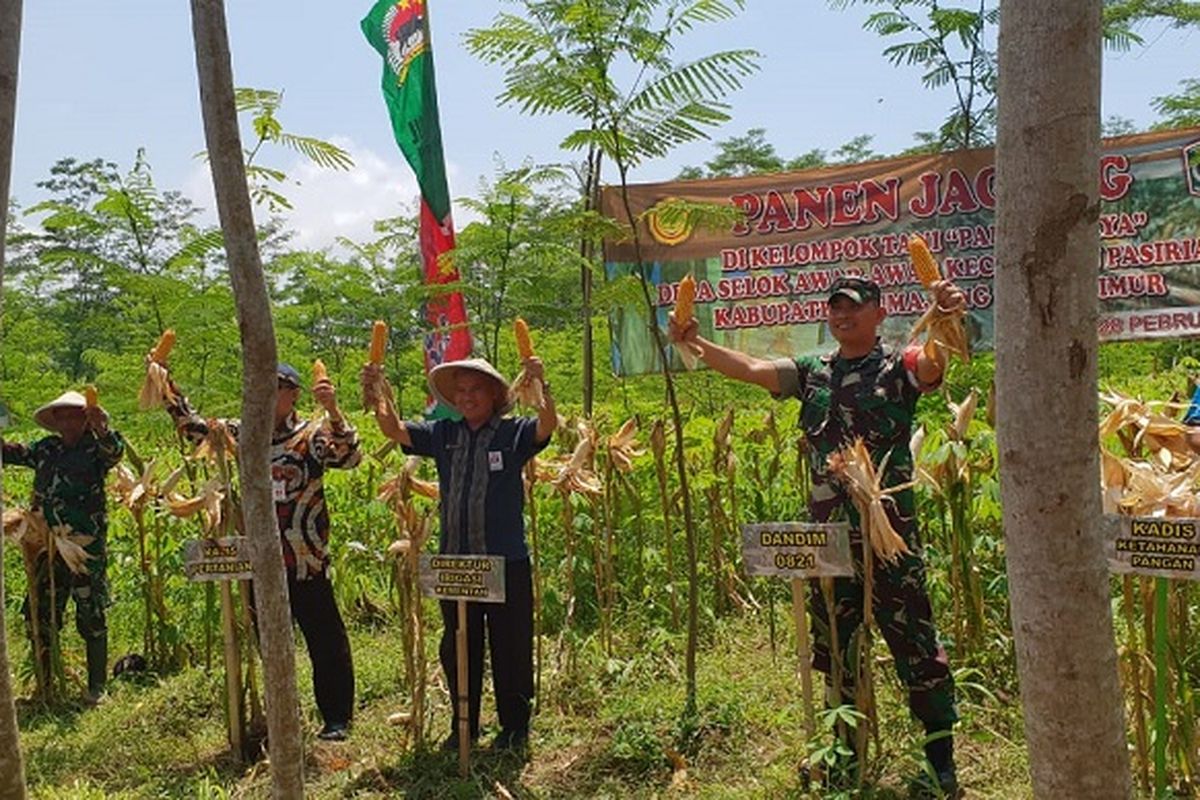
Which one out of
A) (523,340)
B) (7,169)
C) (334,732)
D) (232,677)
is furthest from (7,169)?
(334,732)

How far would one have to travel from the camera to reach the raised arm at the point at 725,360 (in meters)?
3.94

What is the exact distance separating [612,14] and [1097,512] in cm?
348

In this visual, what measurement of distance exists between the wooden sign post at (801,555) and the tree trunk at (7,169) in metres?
2.29

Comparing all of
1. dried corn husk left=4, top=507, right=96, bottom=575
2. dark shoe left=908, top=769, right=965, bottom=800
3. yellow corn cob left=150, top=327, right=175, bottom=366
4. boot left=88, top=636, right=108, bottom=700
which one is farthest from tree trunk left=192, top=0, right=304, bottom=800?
boot left=88, top=636, right=108, bottom=700

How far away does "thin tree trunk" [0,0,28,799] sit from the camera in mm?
3262

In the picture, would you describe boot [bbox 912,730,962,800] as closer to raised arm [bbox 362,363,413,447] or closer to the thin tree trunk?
raised arm [bbox 362,363,413,447]

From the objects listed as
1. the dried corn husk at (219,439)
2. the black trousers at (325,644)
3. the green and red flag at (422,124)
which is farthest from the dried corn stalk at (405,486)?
the green and red flag at (422,124)

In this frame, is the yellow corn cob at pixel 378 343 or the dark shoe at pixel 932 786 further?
the yellow corn cob at pixel 378 343

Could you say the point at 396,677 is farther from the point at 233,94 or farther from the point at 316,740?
the point at 233,94

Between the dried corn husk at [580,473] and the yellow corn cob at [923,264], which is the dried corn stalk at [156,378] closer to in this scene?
the dried corn husk at [580,473]

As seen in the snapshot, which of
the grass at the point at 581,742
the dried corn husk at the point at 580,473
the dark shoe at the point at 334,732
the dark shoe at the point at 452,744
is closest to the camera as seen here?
the grass at the point at 581,742

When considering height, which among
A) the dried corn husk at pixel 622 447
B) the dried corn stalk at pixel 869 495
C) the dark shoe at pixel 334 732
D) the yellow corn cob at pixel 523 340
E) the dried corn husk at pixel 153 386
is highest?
the yellow corn cob at pixel 523 340

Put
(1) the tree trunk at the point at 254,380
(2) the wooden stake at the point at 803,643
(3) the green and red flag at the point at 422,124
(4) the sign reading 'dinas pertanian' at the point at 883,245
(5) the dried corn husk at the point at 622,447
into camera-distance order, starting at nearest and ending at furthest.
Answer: (1) the tree trunk at the point at 254,380, (2) the wooden stake at the point at 803,643, (5) the dried corn husk at the point at 622,447, (3) the green and red flag at the point at 422,124, (4) the sign reading 'dinas pertanian' at the point at 883,245

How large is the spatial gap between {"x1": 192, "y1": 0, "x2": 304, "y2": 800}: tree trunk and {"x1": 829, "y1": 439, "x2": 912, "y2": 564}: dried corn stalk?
1729mm
